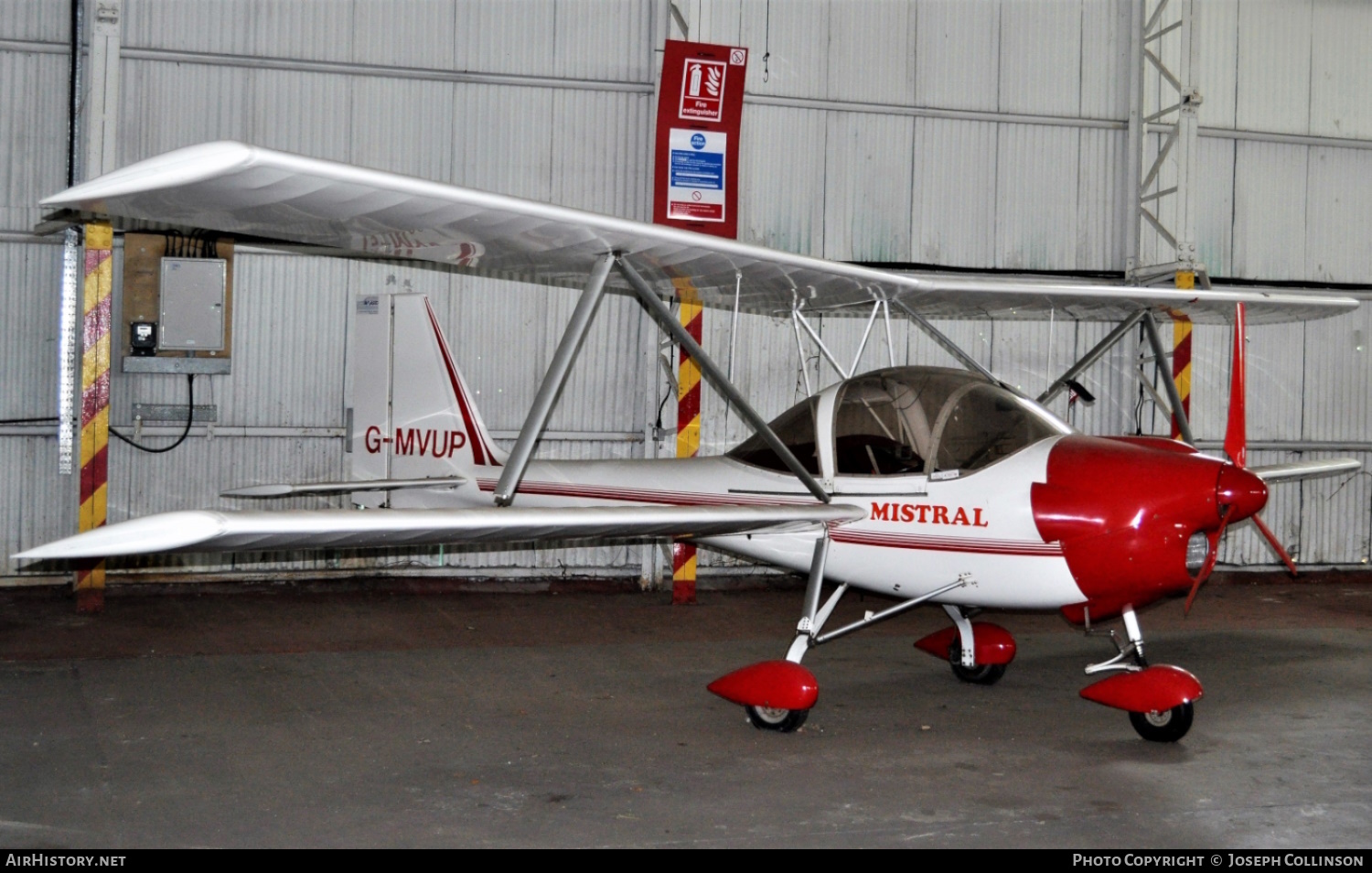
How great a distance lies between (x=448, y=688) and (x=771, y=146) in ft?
20.1

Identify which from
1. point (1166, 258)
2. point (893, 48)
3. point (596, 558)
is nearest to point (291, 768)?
point (596, 558)

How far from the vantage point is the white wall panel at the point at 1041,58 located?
37.1ft

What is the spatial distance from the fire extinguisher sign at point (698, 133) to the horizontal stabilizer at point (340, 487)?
3.23m

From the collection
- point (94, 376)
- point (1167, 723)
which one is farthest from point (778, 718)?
point (94, 376)

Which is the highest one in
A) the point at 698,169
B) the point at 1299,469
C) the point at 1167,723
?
the point at 698,169

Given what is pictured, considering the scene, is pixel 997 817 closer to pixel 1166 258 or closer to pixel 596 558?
pixel 596 558

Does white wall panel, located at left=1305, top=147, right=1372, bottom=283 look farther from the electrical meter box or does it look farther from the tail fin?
the electrical meter box

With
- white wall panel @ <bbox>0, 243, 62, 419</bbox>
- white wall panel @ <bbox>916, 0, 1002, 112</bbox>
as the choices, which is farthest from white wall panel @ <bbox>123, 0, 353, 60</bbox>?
white wall panel @ <bbox>916, 0, 1002, 112</bbox>

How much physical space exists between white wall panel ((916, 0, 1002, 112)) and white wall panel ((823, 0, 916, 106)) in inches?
4.4

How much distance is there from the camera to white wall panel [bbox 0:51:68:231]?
940 cm

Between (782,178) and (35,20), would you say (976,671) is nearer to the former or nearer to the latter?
(782,178)

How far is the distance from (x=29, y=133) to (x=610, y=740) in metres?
7.21

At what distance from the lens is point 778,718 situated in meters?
5.74

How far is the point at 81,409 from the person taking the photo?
28.6 feet
